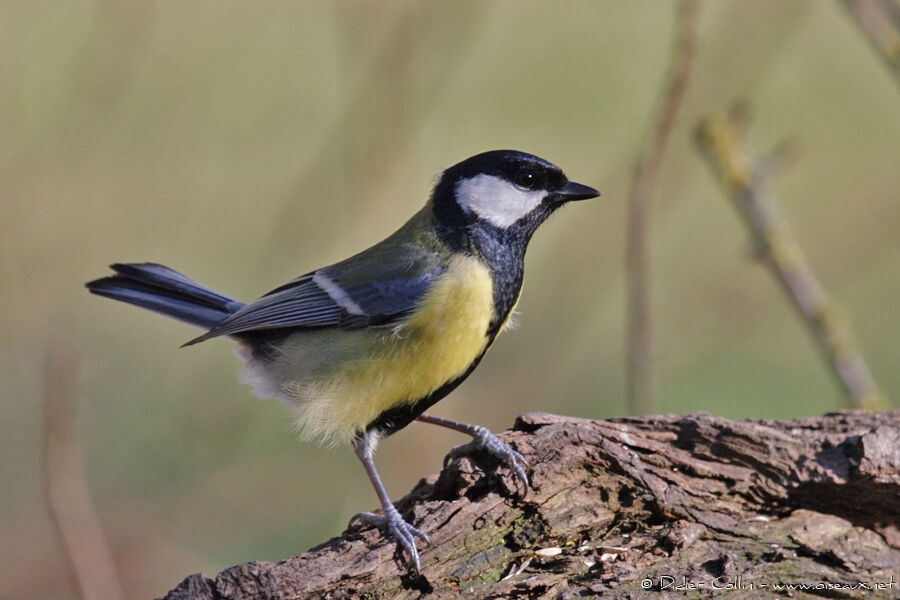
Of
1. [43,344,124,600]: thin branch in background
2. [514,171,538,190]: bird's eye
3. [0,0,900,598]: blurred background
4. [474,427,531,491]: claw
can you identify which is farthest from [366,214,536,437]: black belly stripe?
[43,344,124,600]: thin branch in background

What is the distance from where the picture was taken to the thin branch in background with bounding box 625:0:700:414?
3467 mm

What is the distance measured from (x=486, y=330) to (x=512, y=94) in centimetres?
437

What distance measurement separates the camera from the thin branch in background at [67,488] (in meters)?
3.09

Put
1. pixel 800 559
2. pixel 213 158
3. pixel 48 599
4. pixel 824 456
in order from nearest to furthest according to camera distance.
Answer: pixel 800 559 < pixel 824 456 < pixel 48 599 < pixel 213 158

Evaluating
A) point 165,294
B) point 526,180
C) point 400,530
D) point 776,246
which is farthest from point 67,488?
point 776,246

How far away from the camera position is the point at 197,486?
4273 mm

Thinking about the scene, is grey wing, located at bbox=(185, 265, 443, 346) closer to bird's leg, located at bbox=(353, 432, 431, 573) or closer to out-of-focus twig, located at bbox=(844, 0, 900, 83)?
bird's leg, located at bbox=(353, 432, 431, 573)

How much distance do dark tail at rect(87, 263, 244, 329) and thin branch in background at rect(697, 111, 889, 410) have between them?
7.14 feet

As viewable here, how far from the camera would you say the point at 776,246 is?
3979mm

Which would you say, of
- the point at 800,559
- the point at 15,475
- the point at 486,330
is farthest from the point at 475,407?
the point at 15,475

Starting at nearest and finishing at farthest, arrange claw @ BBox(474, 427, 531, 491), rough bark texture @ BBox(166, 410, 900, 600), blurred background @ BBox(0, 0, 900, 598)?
1. rough bark texture @ BBox(166, 410, 900, 600)
2. claw @ BBox(474, 427, 531, 491)
3. blurred background @ BBox(0, 0, 900, 598)

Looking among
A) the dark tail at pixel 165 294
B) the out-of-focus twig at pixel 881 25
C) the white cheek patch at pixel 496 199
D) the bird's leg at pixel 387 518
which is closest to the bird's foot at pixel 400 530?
the bird's leg at pixel 387 518

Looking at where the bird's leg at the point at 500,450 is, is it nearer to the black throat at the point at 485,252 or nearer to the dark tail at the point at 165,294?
the black throat at the point at 485,252

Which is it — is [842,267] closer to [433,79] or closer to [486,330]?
[433,79]
